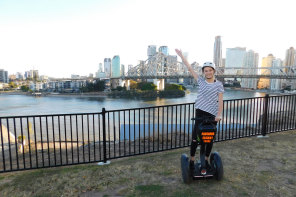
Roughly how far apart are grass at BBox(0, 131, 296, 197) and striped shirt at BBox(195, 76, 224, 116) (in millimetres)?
1088

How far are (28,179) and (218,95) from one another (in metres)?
3.29

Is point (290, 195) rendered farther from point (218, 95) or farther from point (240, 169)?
point (218, 95)

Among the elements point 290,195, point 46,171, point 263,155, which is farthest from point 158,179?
point 263,155

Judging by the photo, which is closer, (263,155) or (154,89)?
(263,155)

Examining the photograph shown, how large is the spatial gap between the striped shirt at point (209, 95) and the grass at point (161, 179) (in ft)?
3.57

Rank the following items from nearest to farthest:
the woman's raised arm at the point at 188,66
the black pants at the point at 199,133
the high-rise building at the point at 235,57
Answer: the black pants at the point at 199,133
the woman's raised arm at the point at 188,66
the high-rise building at the point at 235,57

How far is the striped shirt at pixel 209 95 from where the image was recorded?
282 centimetres

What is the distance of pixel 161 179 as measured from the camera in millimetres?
3188

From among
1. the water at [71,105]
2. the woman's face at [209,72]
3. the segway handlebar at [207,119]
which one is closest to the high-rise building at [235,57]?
the water at [71,105]

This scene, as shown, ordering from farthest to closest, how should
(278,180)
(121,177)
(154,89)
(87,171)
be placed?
(154,89) < (87,171) < (121,177) < (278,180)

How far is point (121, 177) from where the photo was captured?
10.9ft

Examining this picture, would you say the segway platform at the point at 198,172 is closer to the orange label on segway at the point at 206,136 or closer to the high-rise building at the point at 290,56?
the orange label on segway at the point at 206,136

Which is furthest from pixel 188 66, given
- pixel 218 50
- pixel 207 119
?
pixel 218 50

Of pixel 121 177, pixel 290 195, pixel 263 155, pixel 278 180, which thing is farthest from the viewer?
pixel 263 155
